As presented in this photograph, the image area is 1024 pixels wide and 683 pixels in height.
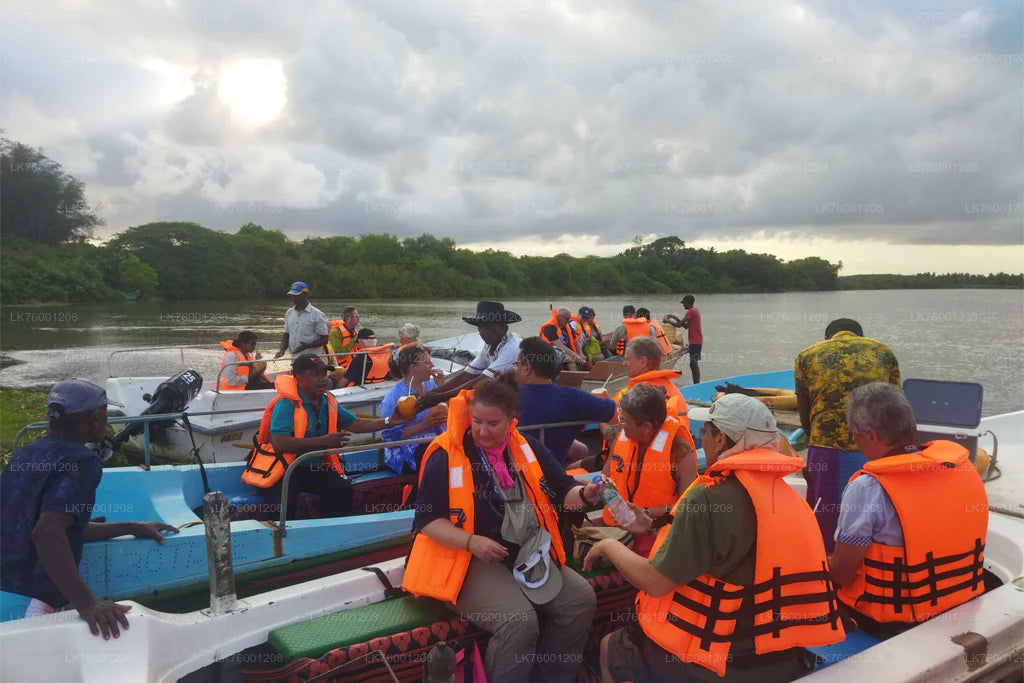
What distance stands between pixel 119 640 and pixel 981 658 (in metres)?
3.36

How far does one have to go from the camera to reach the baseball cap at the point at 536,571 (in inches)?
107

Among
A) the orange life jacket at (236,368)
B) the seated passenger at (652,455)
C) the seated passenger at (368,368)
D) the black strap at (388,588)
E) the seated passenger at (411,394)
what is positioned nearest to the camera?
the black strap at (388,588)

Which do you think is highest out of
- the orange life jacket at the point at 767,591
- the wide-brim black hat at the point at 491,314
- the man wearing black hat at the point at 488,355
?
the wide-brim black hat at the point at 491,314

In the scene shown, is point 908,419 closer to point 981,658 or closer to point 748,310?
point 981,658

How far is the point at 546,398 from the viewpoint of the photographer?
4016 mm

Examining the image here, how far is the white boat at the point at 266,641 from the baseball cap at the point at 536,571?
10.4 inches

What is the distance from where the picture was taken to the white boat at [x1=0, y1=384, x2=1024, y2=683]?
93.0 inches

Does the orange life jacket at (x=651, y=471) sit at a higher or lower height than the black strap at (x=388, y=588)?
higher

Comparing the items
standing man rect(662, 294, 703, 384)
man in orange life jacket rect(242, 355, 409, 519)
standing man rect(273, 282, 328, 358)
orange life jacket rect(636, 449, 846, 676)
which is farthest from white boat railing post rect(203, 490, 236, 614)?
standing man rect(662, 294, 703, 384)

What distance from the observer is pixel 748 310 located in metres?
55.8

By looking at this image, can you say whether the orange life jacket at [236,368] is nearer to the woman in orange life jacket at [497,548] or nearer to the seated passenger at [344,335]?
the seated passenger at [344,335]

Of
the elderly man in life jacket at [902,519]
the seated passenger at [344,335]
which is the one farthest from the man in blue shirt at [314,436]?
the seated passenger at [344,335]

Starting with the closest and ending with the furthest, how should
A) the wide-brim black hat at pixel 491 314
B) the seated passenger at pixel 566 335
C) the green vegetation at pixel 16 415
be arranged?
the wide-brim black hat at pixel 491 314 → the green vegetation at pixel 16 415 → the seated passenger at pixel 566 335

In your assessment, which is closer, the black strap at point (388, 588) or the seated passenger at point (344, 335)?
the black strap at point (388, 588)
